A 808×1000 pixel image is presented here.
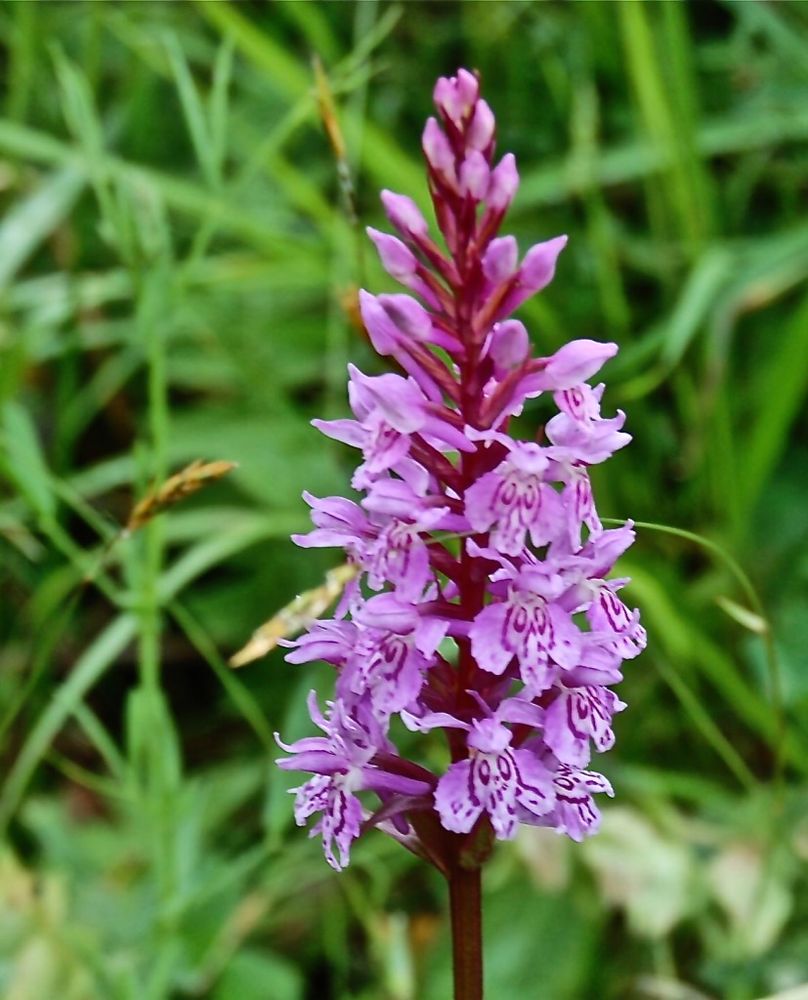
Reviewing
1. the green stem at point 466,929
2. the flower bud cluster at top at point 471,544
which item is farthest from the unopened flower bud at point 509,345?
the green stem at point 466,929

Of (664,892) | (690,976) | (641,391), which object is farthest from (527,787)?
(641,391)

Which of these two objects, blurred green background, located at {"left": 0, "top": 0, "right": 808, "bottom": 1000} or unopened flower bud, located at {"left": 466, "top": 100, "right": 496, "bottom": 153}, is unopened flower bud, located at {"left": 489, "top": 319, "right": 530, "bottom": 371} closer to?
unopened flower bud, located at {"left": 466, "top": 100, "right": 496, "bottom": 153}

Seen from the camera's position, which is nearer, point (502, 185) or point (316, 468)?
point (502, 185)

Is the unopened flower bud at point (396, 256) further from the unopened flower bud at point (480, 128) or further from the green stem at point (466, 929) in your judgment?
the green stem at point (466, 929)

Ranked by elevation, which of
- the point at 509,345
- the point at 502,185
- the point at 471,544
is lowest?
the point at 471,544

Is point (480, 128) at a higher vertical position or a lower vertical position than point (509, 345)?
higher

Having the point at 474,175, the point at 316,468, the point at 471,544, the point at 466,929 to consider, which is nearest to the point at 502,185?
the point at 474,175

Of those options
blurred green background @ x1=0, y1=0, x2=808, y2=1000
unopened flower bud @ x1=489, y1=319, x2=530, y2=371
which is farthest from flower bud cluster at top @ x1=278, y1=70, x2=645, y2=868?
blurred green background @ x1=0, y1=0, x2=808, y2=1000

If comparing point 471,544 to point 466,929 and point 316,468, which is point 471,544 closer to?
point 466,929
